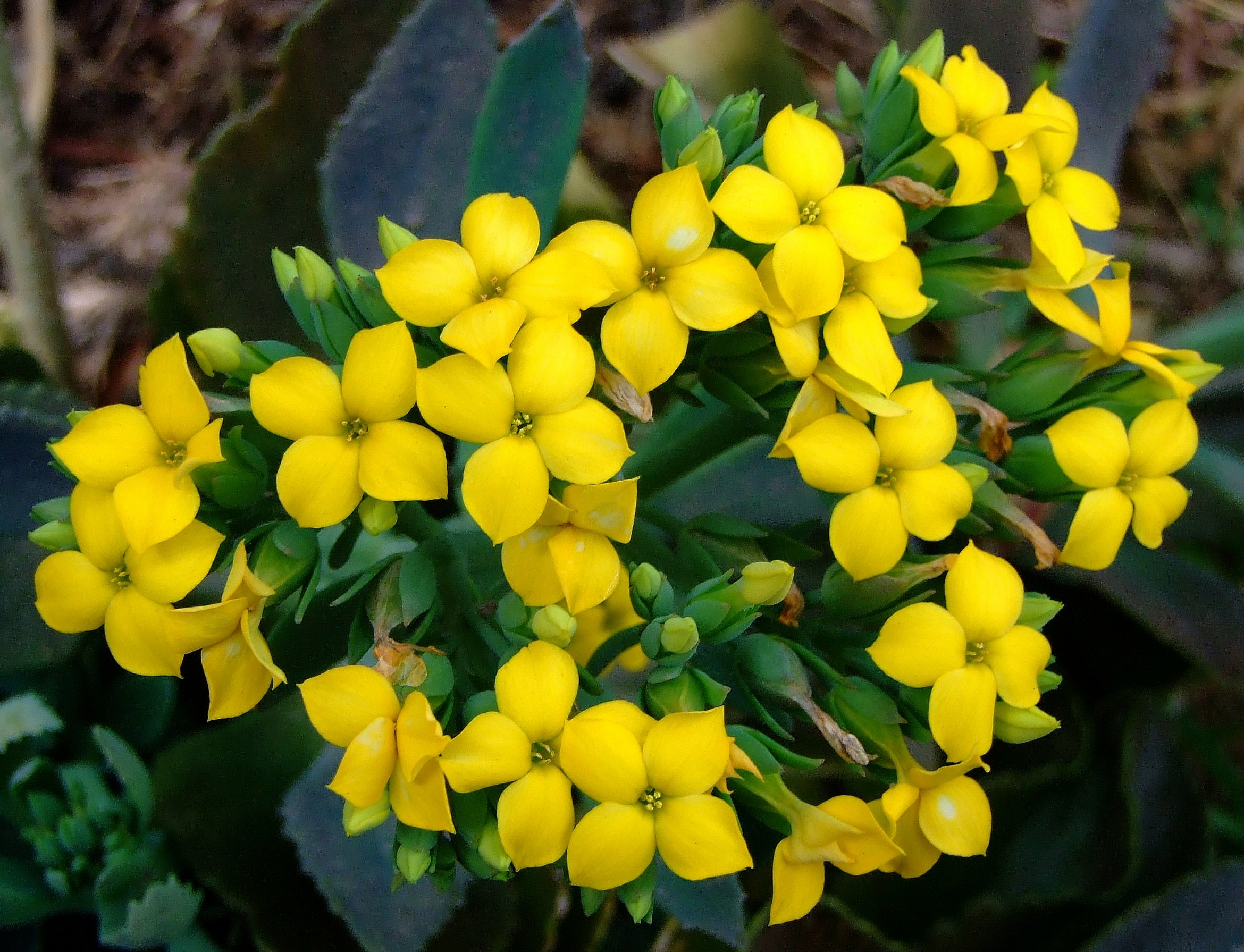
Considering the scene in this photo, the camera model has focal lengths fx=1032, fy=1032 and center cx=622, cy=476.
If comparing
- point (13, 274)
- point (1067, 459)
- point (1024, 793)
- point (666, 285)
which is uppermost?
point (666, 285)

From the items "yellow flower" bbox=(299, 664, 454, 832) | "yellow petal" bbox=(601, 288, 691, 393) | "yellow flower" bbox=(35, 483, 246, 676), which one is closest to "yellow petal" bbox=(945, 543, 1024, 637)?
"yellow petal" bbox=(601, 288, 691, 393)

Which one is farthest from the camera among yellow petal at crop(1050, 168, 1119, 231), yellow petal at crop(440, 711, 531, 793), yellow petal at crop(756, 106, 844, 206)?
yellow petal at crop(1050, 168, 1119, 231)

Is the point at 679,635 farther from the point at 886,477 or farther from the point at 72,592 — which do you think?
the point at 72,592

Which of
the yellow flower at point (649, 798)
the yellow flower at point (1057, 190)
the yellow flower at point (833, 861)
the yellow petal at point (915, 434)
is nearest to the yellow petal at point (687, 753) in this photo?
the yellow flower at point (649, 798)

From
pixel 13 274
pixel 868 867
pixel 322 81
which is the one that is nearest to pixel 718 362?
pixel 868 867

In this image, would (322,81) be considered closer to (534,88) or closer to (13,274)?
(534,88)

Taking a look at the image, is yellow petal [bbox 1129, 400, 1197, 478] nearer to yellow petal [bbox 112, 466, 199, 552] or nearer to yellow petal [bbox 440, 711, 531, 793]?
yellow petal [bbox 440, 711, 531, 793]

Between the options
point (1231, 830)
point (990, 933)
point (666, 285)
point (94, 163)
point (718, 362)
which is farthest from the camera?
point (94, 163)
